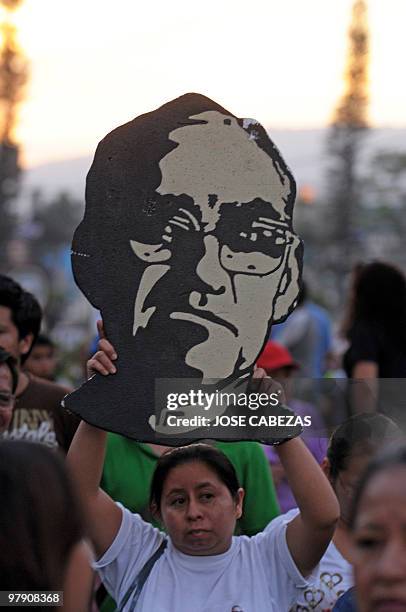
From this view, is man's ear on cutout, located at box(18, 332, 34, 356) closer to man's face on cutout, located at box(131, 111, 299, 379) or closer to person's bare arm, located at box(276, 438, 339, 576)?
man's face on cutout, located at box(131, 111, 299, 379)

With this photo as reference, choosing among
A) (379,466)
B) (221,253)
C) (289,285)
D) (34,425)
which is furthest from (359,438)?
(379,466)

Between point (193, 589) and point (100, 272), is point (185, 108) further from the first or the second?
point (193, 589)

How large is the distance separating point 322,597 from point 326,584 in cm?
4

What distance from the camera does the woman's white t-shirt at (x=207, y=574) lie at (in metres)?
3.57

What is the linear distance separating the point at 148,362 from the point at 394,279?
8.78 ft

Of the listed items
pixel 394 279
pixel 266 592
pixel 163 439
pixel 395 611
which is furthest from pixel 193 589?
pixel 394 279

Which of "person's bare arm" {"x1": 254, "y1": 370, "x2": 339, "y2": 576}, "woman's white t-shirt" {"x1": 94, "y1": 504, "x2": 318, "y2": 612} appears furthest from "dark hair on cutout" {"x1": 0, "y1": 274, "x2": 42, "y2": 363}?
"person's bare arm" {"x1": 254, "y1": 370, "x2": 339, "y2": 576}

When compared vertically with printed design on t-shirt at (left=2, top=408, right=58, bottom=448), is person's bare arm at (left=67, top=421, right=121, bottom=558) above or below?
below

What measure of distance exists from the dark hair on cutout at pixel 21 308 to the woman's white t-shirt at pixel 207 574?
1236 mm

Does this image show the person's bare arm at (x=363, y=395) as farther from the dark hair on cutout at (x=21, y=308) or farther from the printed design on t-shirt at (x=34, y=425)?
the dark hair on cutout at (x=21, y=308)

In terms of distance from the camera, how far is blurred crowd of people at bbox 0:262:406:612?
6.64ft

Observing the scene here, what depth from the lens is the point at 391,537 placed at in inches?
83.8

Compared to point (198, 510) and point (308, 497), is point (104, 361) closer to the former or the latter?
point (198, 510)

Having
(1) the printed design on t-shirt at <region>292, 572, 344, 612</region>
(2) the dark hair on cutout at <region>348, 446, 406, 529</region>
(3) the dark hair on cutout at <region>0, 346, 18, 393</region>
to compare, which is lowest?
(2) the dark hair on cutout at <region>348, 446, 406, 529</region>
